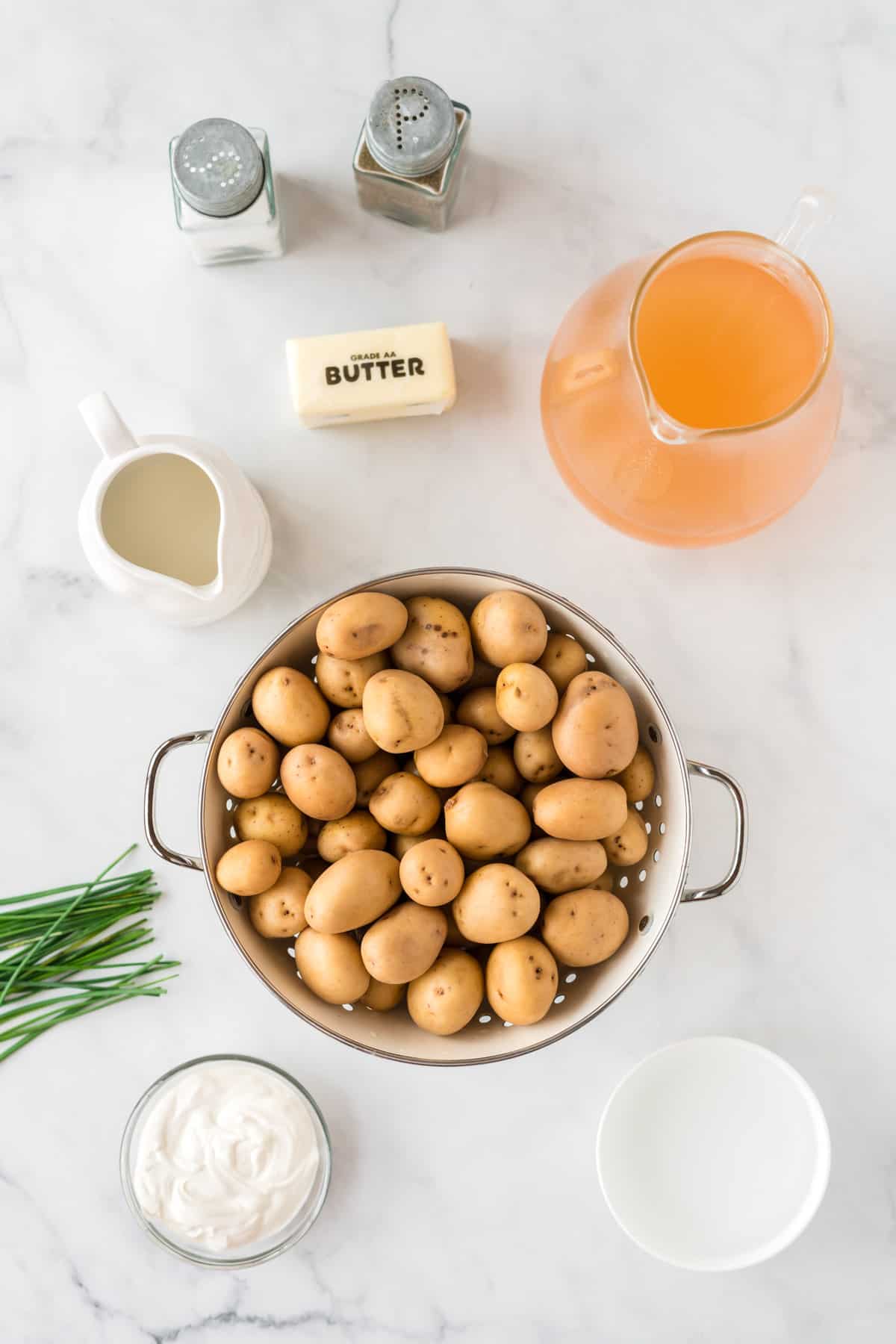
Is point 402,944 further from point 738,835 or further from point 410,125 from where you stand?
point 410,125

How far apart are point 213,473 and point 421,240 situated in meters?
0.31

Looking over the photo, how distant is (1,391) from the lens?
0.96 meters

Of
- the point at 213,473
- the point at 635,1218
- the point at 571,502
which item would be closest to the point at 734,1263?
the point at 635,1218

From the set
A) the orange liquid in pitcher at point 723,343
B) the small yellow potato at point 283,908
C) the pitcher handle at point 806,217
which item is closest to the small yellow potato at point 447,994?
the small yellow potato at point 283,908

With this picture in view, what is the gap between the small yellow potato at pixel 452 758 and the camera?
0.80m

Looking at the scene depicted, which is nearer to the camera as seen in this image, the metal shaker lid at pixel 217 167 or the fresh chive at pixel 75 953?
the metal shaker lid at pixel 217 167

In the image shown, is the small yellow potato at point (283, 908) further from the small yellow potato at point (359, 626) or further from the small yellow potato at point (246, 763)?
the small yellow potato at point (359, 626)

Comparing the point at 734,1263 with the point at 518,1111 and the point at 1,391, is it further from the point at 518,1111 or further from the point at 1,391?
the point at 1,391

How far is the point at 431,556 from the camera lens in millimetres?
961

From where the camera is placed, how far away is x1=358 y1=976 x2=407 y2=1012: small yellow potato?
832 millimetres

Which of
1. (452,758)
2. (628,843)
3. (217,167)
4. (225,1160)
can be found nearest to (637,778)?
(628,843)

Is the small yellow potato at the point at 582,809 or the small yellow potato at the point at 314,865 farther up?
the small yellow potato at the point at 582,809

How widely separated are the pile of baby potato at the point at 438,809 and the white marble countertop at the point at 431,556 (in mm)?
157

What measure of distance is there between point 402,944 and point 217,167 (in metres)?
0.63
